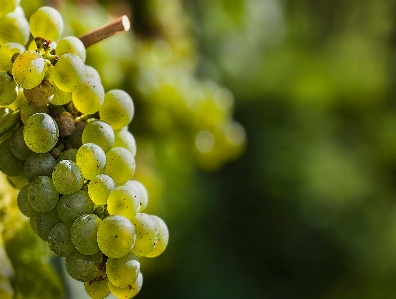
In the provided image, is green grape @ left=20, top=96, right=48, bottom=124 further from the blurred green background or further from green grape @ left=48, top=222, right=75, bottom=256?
the blurred green background

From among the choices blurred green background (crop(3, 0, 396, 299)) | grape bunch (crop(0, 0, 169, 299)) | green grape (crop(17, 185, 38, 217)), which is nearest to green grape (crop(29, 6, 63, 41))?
grape bunch (crop(0, 0, 169, 299))

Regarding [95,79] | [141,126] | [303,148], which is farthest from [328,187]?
[95,79]

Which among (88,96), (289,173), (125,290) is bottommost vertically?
(289,173)

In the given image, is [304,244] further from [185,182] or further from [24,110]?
[24,110]

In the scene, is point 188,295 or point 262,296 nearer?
point 188,295

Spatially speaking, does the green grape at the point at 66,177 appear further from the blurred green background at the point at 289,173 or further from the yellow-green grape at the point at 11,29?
the blurred green background at the point at 289,173

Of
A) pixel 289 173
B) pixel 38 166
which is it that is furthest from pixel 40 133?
pixel 289 173

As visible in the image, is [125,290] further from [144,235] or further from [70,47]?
[70,47]
